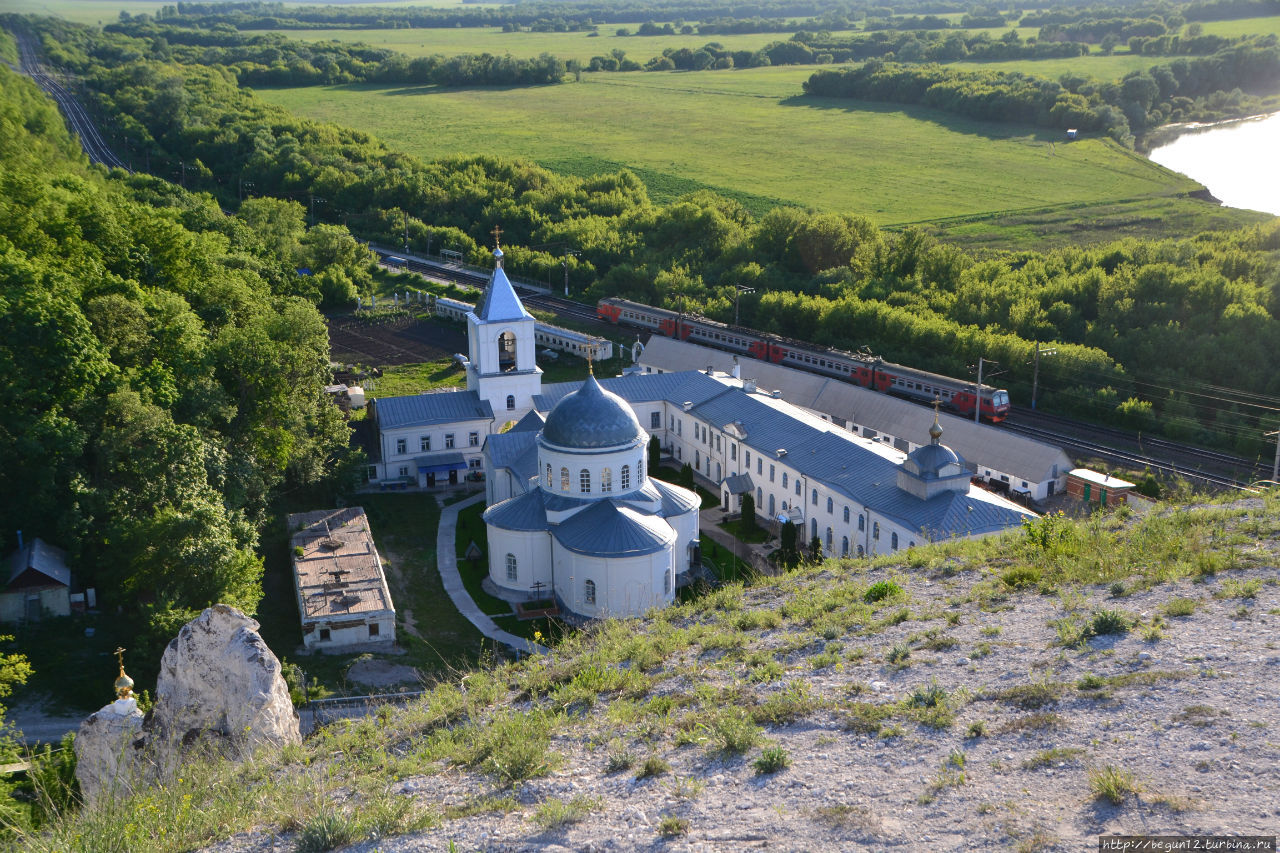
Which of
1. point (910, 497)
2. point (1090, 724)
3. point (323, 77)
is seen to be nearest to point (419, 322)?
point (910, 497)

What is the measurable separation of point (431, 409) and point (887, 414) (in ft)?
Result: 73.1

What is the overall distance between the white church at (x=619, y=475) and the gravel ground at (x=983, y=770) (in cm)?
1351

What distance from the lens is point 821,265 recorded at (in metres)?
87.6

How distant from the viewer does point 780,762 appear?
15.0 metres

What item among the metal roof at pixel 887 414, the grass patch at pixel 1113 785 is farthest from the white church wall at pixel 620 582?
the grass patch at pixel 1113 785

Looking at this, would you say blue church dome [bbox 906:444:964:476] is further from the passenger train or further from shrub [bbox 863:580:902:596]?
shrub [bbox 863:580:902:596]

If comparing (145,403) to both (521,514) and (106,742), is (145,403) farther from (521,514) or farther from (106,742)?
(106,742)

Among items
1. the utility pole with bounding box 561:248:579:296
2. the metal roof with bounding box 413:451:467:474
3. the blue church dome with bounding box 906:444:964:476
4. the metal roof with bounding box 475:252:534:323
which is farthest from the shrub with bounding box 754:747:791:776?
the utility pole with bounding box 561:248:579:296

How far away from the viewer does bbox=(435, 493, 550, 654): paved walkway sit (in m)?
36.3

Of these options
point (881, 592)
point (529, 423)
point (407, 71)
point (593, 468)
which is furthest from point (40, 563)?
point (407, 71)

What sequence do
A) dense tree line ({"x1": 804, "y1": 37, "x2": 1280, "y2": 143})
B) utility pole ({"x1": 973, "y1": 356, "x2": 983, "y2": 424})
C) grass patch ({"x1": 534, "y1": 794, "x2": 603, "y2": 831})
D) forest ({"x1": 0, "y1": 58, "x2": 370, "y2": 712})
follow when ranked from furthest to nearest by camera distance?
dense tree line ({"x1": 804, "y1": 37, "x2": 1280, "y2": 143}), utility pole ({"x1": 973, "y1": 356, "x2": 983, "y2": 424}), forest ({"x1": 0, "y1": 58, "x2": 370, "y2": 712}), grass patch ({"x1": 534, "y1": 794, "x2": 603, "y2": 831})

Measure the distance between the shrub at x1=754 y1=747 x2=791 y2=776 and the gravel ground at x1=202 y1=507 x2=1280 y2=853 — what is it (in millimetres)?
151

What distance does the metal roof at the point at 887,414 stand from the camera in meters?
48.3

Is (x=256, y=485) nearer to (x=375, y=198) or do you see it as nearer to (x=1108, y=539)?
(x=1108, y=539)
